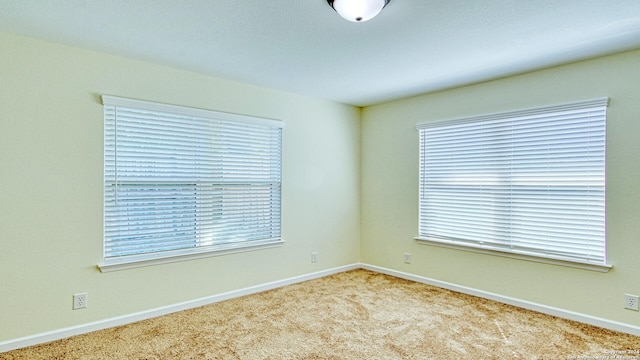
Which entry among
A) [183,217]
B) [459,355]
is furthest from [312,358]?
[183,217]

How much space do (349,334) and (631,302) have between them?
89.7 inches

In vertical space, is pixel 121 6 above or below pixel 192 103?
above

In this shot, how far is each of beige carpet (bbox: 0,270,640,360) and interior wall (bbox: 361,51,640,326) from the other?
27cm

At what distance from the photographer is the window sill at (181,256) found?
2.96 m

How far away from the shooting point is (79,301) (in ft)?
9.22

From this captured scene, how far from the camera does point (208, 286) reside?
353 cm

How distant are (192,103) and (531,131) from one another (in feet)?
10.7

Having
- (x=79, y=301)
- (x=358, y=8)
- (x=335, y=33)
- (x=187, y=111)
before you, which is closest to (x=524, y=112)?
(x=335, y=33)

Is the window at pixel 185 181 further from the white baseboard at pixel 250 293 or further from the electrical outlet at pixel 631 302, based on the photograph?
the electrical outlet at pixel 631 302

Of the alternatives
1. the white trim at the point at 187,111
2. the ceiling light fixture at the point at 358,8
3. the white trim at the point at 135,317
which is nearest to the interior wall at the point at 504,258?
the white trim at the point at 135,317

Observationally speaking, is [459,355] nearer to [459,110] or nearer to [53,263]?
[459,110]

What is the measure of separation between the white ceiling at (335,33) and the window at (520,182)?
56 cm

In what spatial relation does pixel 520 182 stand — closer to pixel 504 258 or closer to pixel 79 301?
pixel 504 258

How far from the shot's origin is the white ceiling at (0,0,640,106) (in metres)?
2.11
